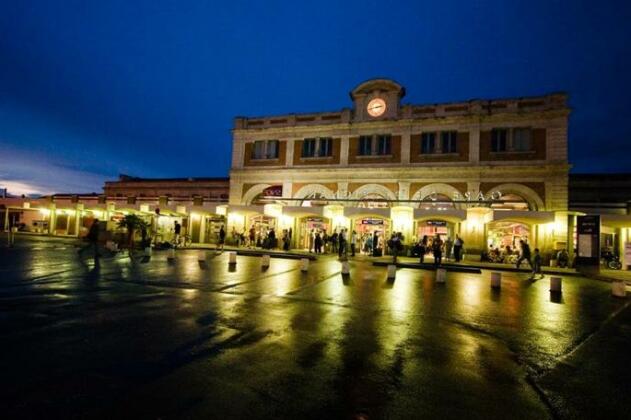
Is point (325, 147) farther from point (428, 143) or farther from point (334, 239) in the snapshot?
point (334, 239)

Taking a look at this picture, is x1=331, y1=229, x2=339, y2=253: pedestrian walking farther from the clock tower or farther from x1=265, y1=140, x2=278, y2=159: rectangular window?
the clock tower

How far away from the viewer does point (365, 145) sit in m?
25.4

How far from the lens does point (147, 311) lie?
6.70 m

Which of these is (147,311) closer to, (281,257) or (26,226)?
(281,257)

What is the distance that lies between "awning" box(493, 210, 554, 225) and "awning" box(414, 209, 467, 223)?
5.69 ft

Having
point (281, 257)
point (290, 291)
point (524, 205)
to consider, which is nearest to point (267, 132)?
point (281, 257)

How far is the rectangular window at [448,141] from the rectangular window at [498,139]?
2.22m

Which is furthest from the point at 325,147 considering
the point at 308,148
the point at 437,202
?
the point at 437,202

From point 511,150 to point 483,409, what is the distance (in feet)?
72.6

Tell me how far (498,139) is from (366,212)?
972 cm

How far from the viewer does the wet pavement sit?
3.42 meters

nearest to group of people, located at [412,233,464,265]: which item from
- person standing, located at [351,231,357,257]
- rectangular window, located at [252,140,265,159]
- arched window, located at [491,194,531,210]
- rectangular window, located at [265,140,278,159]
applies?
arched window, located at [491,194,531,210]

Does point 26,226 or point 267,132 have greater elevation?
point 267,132

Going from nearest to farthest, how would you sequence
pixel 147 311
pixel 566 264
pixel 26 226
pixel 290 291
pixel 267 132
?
pixel 147 311
pixel 290 291
pixel 566 264
pixel 267 132
pixel 26 226
